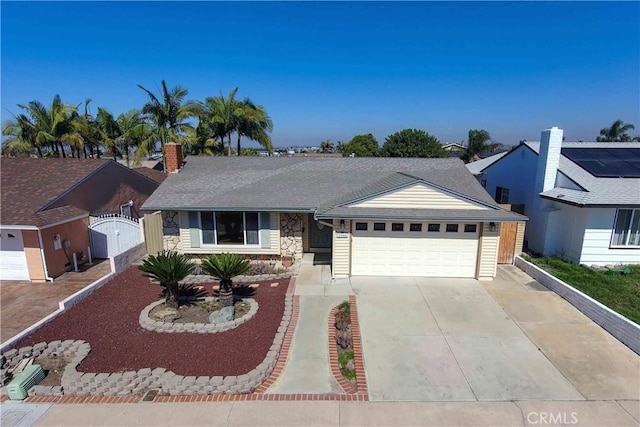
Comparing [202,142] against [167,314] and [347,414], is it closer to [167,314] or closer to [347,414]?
[167,314]

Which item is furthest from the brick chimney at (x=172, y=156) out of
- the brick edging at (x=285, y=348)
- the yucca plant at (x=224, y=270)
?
the brick edging at (x=285, y=348)

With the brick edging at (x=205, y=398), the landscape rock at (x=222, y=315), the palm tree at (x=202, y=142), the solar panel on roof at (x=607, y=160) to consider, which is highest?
the palm tree at (x=202, y=142)

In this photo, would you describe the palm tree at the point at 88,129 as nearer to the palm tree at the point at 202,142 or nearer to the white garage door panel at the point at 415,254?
the palm tree at the point at 202,142

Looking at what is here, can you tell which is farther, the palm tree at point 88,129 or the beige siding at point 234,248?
the palm tree at point 88,129

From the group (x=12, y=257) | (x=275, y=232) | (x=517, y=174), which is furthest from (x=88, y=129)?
(x=517, y=174)

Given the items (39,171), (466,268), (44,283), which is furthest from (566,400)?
(39,171)

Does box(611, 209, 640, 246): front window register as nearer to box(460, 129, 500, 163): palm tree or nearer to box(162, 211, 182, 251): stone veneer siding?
box(162, 211, 182, 251): stone veneer siding

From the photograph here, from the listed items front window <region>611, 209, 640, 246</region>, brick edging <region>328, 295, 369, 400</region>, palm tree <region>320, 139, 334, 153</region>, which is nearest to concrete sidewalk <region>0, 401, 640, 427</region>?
brick edging <region>328, 295, 369, 400</region>

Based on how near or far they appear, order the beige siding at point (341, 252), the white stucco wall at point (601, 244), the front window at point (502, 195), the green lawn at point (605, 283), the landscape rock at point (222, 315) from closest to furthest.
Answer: the landscape rock at point (222, 315)
the green lawn at point (605, 283)
the beige siding at point (341, 252)
the white stucco wall at point (601, 244)
the front window at point (502, 195)
